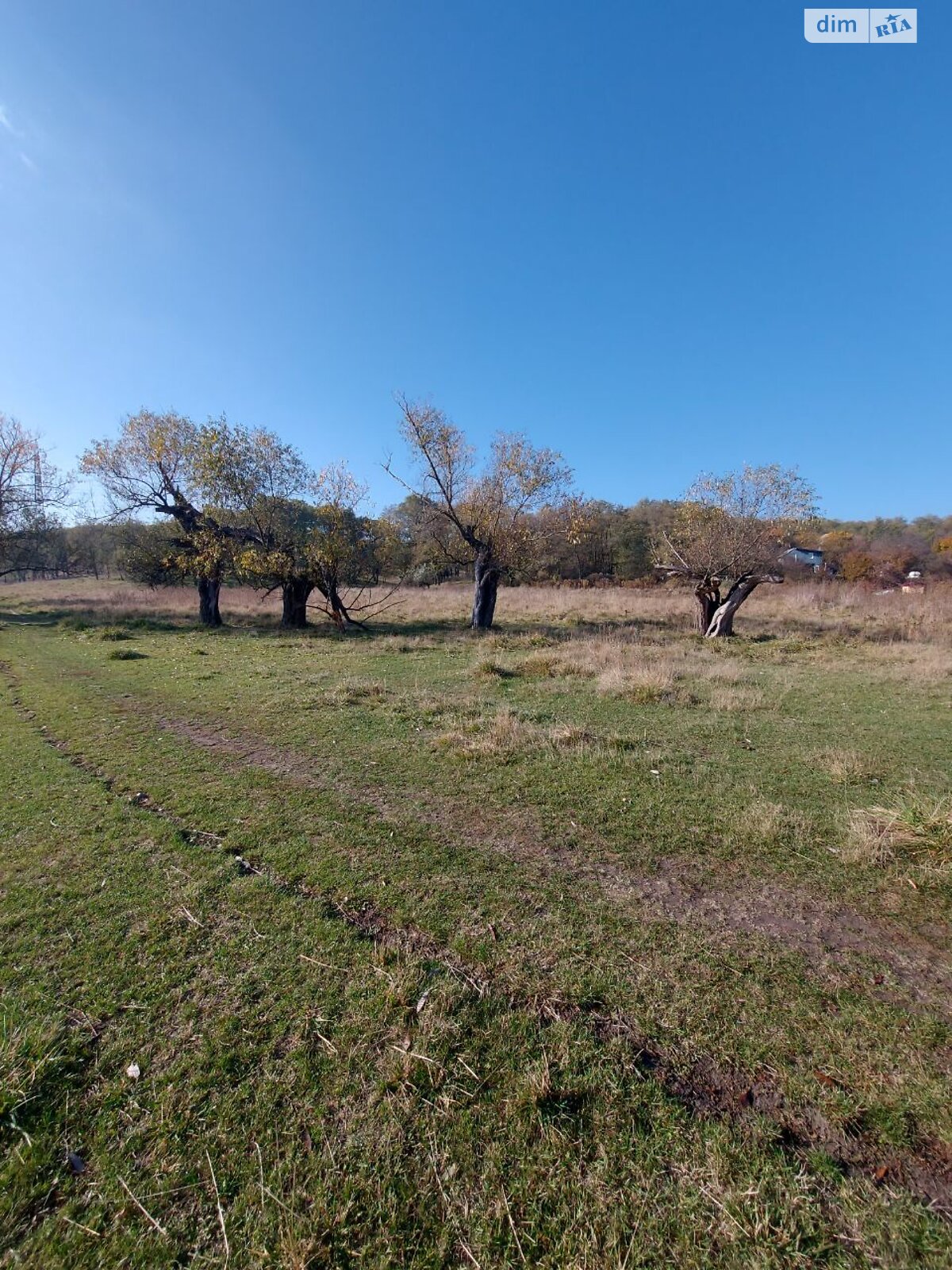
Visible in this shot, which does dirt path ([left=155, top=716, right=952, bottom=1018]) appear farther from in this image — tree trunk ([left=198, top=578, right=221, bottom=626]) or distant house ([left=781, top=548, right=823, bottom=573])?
distant house ([left=781, top=548, right=823, bottom=573])

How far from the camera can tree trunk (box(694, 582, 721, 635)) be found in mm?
20984

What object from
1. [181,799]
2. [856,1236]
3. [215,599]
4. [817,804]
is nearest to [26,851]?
[181,799]

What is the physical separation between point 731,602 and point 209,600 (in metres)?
23.7

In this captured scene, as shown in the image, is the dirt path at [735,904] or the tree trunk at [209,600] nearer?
the dirt path at [735,904]

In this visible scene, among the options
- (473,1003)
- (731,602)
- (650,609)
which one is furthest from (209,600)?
(473,1003)

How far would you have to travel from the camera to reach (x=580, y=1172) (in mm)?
1958

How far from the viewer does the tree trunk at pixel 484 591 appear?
2092 centimetres

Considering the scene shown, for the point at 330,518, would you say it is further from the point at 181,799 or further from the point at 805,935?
the point at 805,935

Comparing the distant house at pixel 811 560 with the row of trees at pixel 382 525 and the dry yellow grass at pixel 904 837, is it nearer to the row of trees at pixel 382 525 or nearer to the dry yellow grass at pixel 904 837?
the row of trees at pixel 382 525

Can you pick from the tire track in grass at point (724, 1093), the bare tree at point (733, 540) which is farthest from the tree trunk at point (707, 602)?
the tire track in grass at point (724, 1093)

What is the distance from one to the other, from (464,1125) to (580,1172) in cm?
49

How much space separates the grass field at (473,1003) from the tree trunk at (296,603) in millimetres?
16221

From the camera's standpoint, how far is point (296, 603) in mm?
23328

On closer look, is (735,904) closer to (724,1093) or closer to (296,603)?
(724,1093)
